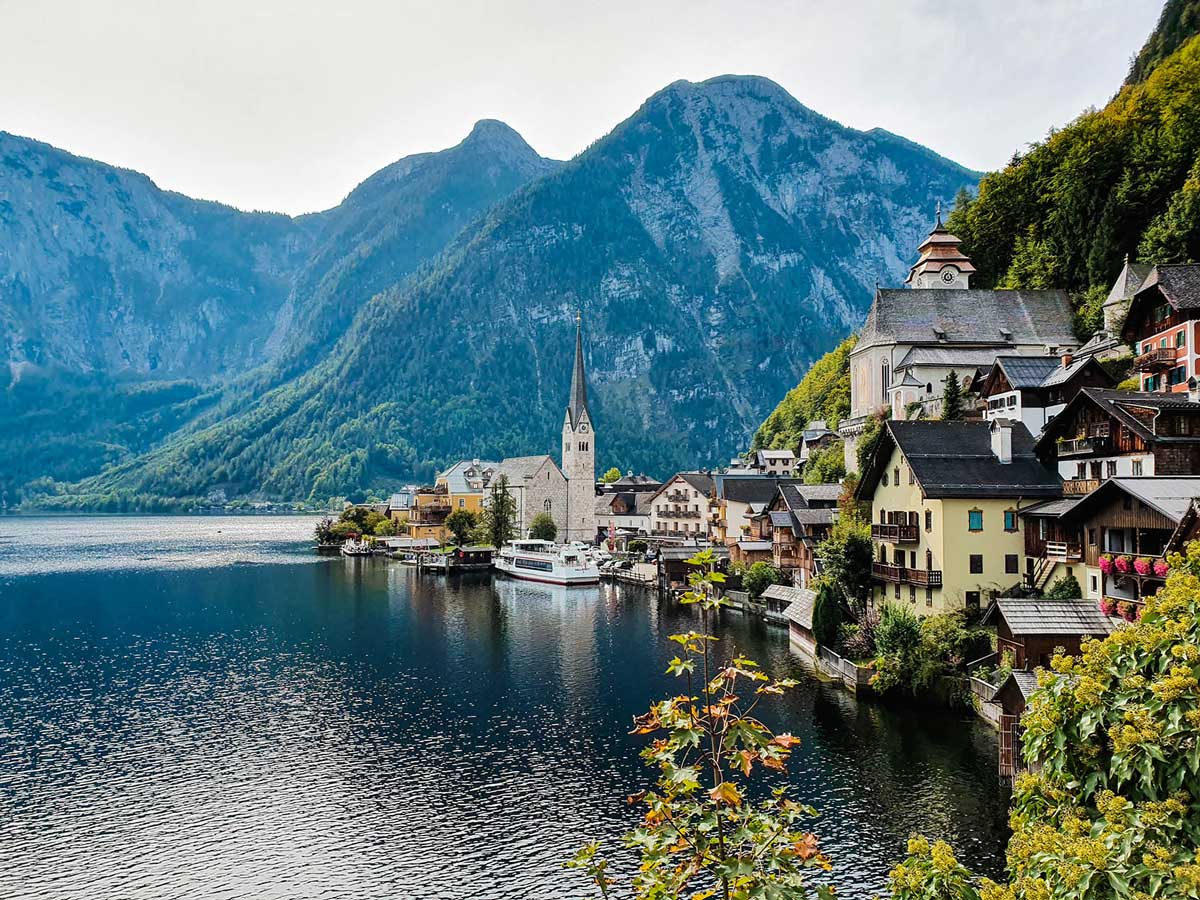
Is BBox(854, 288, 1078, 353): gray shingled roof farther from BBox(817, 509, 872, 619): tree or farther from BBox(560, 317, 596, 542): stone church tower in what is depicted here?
BBox(560, 317, 596, 542): stone church tower

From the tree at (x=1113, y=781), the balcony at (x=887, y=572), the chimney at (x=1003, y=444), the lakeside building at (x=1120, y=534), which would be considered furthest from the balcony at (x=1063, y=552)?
the tree at (x=1113, y=781)

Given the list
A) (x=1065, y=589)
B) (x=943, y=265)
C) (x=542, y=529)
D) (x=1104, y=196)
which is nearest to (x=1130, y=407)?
(x=1065, y=589)

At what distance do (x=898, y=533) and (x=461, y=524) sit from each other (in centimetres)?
9900

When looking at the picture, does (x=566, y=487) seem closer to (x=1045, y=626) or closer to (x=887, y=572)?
(x=887, y=572)

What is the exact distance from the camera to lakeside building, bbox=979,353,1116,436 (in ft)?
163

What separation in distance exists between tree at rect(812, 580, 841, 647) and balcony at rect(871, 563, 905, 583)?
113 inches

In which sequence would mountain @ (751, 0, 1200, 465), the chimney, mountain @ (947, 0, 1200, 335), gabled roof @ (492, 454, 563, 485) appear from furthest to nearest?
gabled roof @ (492, 454, 563, 485), mountain @ (751, 0, 1200, 465), mountain @ (947, 0, 1200, 335), the chimney

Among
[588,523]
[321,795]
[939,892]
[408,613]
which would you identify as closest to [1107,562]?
[939,892]

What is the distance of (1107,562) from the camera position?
3538 cm

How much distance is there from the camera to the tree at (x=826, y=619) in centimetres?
5106

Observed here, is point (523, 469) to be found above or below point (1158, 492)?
above

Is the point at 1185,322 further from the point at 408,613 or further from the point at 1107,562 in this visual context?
the point at 408,613

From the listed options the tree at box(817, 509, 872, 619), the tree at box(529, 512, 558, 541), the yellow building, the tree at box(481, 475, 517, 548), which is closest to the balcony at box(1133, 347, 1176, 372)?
the yellow building

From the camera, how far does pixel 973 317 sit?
82.4m
